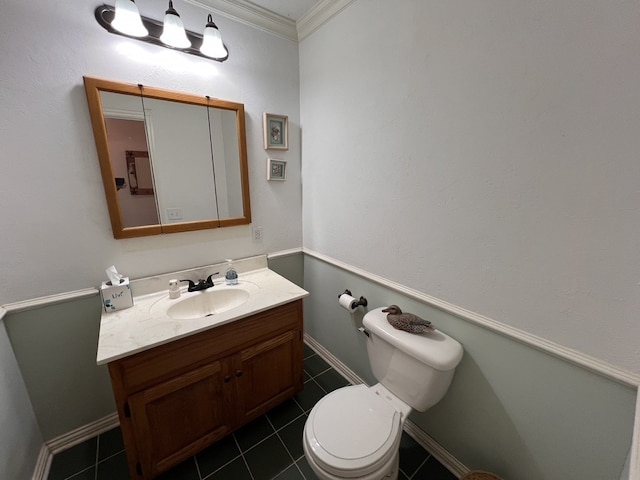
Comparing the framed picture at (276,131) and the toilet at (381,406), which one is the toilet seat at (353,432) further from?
the framed picture at (276,131)

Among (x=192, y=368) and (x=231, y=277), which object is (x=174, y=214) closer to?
(x=231, y=277)

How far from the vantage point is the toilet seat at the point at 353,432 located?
0.90m

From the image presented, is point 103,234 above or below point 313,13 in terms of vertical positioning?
below

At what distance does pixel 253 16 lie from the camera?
57.6 inches

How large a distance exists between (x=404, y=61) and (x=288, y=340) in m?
1.48

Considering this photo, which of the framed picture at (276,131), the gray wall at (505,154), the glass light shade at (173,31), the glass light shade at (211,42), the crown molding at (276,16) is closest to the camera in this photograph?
the gray wall at (505,154)

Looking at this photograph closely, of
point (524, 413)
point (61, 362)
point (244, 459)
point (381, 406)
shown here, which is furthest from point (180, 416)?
point (524, 413)

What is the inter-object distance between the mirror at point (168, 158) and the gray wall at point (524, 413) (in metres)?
1.15

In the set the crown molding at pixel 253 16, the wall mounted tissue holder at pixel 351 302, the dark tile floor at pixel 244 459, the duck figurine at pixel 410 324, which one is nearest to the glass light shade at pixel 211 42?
the crown molding at pixel 253 16

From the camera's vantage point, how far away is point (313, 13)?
1472mm

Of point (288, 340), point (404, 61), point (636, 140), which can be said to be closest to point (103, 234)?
point (288, 340)

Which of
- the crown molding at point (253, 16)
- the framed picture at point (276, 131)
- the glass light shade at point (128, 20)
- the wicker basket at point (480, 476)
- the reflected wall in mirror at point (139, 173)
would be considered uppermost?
the crown molding at point (253, 16)

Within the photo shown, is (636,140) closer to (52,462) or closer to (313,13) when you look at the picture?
(313,13)

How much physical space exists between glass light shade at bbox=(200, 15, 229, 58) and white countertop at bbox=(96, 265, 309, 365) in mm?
1258
